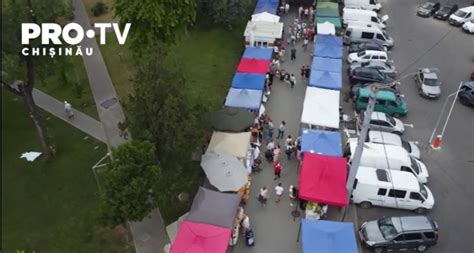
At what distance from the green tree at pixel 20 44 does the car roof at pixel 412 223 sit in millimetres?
18249

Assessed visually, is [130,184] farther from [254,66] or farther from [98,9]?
[98,9]

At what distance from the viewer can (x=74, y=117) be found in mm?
28859

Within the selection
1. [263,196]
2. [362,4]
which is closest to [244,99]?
[263,196]

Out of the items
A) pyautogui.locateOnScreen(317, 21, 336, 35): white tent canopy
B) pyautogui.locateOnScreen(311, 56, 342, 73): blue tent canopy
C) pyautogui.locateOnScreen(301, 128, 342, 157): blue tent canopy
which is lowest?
pyautogui.locateOnScreen(301, 128, 342, 157): blue tent canopy

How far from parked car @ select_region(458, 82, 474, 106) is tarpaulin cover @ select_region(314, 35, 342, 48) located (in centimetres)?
899

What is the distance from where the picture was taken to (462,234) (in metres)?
22.7

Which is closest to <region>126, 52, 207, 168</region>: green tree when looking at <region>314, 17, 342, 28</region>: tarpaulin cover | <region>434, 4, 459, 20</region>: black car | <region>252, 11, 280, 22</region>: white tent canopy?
<region>252, 11, 280, 22</region>: white tent canopy

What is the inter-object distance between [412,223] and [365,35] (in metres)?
20.2

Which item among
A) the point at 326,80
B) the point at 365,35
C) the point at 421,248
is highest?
the point at 365,35

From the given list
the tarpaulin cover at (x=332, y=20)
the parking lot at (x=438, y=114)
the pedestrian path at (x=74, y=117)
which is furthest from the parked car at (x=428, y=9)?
the pedestrian path at (x=74, y=117)

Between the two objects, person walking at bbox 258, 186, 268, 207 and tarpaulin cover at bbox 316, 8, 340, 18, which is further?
tarpaulin cover at bbox 316, 8, 340, 18

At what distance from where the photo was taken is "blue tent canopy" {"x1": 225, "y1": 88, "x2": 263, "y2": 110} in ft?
94.3

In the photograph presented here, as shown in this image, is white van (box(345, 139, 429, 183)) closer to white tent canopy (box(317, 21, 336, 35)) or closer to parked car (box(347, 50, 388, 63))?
parked car (box(347, 50, 388, 63))

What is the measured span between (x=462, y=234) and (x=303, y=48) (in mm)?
19400
